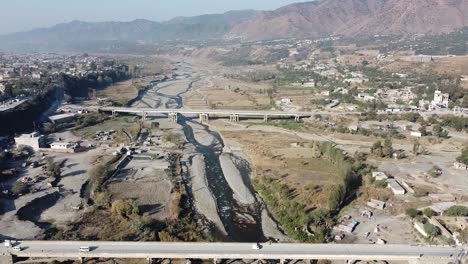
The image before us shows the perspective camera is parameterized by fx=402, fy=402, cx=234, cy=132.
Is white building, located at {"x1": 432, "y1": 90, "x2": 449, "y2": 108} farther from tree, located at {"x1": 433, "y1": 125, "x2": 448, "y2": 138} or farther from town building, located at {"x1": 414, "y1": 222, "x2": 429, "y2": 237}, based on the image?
town building, located at {"x1": 414, "y1": 222, "x2": 429, "y2": 237}

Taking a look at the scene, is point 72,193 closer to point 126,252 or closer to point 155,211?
point 155,211

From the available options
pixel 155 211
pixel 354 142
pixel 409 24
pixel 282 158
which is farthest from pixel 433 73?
pixel 409 24

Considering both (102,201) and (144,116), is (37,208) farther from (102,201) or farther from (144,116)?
(144,116)

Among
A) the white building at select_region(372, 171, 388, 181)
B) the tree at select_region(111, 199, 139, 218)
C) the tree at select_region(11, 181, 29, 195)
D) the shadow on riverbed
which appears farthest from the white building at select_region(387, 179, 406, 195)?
the tree at select_region(11, 181, 29, 195)

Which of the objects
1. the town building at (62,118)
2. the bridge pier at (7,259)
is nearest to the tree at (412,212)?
the bridge pier at (7,259)

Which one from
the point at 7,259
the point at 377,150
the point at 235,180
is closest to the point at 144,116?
the point at 235,180

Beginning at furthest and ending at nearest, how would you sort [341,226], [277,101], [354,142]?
[277,101] < [354,142] < [341,226]

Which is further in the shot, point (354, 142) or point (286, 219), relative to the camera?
point (354, 142)
